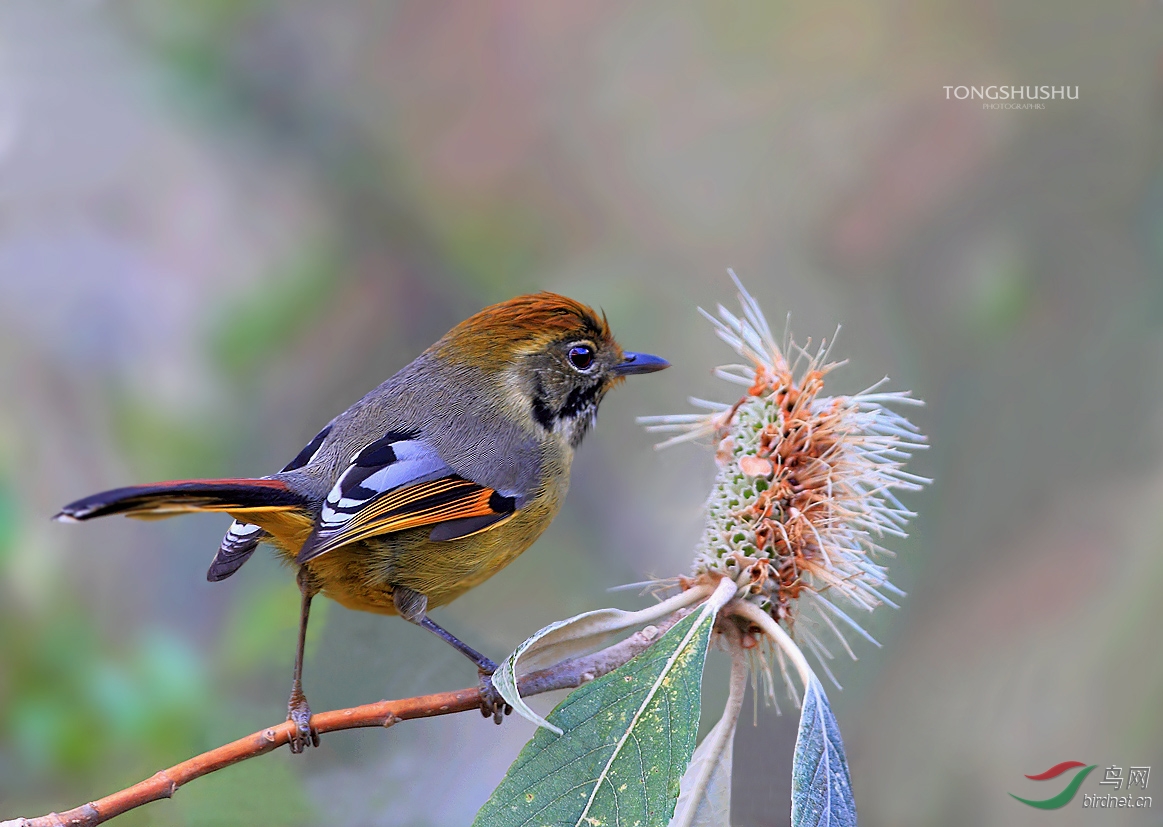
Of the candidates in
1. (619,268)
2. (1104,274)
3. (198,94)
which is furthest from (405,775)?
(1104,274)

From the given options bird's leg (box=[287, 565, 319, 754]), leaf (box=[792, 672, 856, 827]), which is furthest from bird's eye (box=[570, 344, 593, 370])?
leaf (box=[792, 672, 856, 827])

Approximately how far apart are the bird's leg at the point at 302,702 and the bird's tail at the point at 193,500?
0.70 feet

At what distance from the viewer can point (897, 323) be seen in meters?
3.74

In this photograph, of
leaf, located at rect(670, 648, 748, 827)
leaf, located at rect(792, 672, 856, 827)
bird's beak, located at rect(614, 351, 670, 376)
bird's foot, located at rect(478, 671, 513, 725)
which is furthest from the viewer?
bird's beak, located at rect(614, 351, 670, 376)

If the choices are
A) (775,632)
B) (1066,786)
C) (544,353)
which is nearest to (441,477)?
(544,353)

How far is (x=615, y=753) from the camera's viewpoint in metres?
1.68

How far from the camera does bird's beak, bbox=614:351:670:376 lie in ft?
9.02

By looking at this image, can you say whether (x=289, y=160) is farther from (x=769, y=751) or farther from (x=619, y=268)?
(x=769, y=751)

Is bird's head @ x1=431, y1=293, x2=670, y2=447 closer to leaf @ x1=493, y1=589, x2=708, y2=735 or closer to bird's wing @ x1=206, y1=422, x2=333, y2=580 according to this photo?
bird's wing @ x1=206, y1=422, x2=333, y2=580

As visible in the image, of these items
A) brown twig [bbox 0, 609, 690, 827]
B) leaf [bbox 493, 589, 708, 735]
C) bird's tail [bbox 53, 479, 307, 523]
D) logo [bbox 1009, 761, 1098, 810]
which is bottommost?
logo [bbox 1009, 761, 1098, 810]

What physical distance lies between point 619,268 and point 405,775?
1.92m

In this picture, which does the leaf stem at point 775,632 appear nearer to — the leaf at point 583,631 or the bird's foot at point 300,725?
the leaf at point 583,631

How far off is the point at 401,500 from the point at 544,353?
0.62 m

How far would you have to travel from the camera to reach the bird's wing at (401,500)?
7.09 feet
